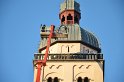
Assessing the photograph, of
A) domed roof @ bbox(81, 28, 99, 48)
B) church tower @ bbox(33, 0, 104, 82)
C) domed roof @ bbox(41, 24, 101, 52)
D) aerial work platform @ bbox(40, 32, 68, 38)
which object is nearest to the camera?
church tower @ bbox(33, 0, 104, 82)

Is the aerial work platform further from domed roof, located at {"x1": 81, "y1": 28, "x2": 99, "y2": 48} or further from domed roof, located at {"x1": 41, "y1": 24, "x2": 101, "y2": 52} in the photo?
domed roof, located at {"x1": 81, "y1": 28, "x2": 99, "y2": 48}

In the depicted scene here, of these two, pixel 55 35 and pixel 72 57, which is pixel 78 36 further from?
pixel 72 57

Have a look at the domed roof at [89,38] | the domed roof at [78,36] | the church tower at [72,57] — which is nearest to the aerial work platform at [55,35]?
the church tower at [72,57]

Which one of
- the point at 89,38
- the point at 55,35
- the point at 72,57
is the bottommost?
the point at 72,57

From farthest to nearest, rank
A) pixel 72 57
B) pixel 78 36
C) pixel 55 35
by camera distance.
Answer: pixel 78 36 → pixel 55 35 → pixel 72 57

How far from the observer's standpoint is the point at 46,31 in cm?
6125

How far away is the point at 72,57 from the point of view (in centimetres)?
6212

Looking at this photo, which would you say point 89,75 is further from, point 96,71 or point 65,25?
point 65,25

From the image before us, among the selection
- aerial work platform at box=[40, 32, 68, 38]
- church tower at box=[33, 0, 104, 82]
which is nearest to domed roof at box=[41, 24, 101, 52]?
church tower at box=[33, 0, 104, 82]

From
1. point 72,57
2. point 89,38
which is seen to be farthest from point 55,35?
point 89,38

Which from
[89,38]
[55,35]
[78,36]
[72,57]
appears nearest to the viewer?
[72,57]

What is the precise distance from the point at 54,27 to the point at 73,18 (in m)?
6.95

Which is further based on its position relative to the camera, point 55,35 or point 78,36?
point 78,36

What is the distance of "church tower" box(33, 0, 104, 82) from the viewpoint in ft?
200
